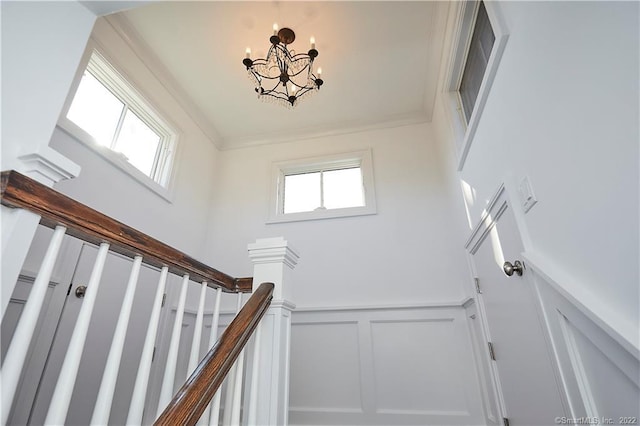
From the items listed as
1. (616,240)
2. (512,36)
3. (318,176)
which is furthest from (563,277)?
(318,176)

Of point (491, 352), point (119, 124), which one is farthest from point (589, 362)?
point (119, 124)

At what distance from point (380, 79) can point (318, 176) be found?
1.15m

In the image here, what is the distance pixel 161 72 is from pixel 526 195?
116 inches

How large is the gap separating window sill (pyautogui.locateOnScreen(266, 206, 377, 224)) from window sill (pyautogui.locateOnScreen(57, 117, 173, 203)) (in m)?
1.01

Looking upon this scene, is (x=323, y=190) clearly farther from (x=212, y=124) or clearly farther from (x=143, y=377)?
(x=143, y=377)

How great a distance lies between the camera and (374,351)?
2447 mm

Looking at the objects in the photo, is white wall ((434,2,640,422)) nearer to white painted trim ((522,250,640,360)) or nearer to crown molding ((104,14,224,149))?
white painted trim ((522,250,640,360))

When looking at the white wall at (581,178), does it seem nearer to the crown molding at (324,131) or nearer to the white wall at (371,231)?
the white wall at (371,231)

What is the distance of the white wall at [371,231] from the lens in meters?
2.66

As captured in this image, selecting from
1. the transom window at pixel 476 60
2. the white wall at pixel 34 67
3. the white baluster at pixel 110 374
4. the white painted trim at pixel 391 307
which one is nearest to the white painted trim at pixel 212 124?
the transom window at pixel 476 60

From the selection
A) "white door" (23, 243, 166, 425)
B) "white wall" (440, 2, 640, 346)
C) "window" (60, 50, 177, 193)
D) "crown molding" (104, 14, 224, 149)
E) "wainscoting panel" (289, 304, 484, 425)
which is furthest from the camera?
"crown molding" (104, 14, 224, 149)

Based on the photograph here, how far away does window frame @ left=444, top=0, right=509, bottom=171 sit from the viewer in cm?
145

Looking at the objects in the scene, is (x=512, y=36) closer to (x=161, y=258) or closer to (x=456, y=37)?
(x=456, y=37)

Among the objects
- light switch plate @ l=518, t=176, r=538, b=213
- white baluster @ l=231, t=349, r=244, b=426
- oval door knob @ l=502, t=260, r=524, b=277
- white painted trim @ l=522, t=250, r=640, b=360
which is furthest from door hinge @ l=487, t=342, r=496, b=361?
white baluster @ l=231, t=349, r=244, b=426
